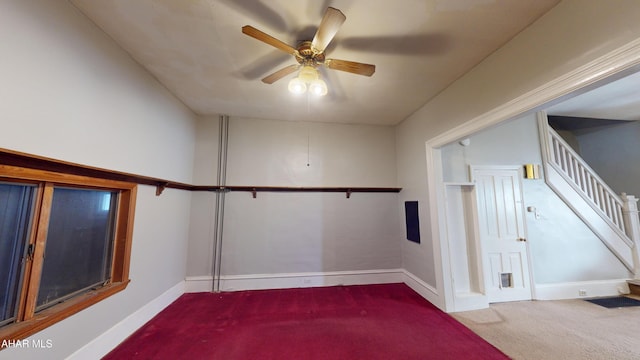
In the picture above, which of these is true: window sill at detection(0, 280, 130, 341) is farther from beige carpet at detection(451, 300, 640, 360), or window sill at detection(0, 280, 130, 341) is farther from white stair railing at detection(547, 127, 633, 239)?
white stair railing at detection(547, 127, 633, 239)

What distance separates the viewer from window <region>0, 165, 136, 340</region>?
1.47 meters

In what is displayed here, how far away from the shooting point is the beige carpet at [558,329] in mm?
2145

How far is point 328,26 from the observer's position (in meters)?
1.60

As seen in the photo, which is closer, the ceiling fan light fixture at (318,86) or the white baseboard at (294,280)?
the ceiling fan light fixture at (318,86)

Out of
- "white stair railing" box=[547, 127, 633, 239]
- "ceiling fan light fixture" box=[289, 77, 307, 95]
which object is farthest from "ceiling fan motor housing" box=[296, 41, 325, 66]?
"white stair railing" box=[547, 127, 633, 239]

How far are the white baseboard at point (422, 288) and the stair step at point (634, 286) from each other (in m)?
3.18

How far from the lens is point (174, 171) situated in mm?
3189

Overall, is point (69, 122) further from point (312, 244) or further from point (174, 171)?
point (312, 244)

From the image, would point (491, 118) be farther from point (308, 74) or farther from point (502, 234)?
point (502, 234)

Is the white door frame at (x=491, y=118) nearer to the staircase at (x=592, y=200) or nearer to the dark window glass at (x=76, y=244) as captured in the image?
the staircase at (x=592, y=200)

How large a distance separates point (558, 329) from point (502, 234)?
1.21m

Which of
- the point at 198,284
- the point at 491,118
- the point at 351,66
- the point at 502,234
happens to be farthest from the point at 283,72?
the point at 502,234

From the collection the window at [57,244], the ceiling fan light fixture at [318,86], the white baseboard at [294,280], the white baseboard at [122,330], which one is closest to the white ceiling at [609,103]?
the ceiling fan light fixture at [318,86]

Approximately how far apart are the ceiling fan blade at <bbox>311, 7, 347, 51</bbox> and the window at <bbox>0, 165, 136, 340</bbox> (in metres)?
2.20
